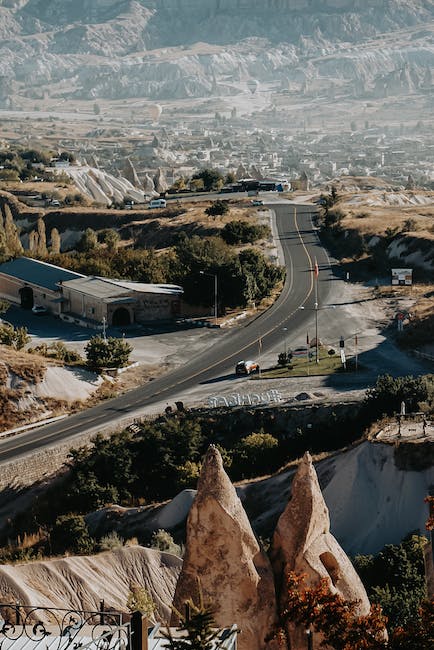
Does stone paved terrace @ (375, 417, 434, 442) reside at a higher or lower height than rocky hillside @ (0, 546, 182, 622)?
higher

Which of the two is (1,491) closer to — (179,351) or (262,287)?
(179,351)

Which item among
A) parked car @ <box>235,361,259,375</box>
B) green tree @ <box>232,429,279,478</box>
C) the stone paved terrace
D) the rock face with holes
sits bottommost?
green tree @ <box>232,429,279,478</box>

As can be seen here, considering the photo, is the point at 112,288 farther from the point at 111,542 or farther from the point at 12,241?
the point at 111,542

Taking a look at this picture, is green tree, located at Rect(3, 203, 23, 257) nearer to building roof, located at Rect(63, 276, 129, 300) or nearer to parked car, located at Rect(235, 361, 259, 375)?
building roof, located at Rect(63, 276, 129, 300)

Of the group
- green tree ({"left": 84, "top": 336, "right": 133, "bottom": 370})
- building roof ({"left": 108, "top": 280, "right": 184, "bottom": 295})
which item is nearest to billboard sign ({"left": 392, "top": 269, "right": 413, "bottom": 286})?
building roof ({"left": 108, "top": 280, "right": 184, "bottom": 295})

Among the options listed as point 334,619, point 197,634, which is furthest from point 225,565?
point 197,634

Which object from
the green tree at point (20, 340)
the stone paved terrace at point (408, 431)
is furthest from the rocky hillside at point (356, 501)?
the green tree at point (20, 340)
